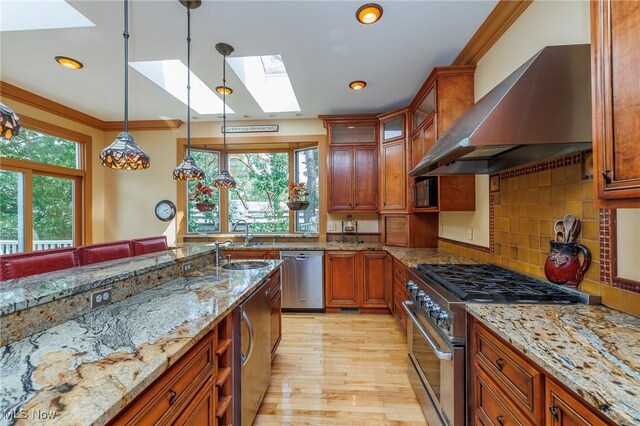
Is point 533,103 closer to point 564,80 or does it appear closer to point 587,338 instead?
point 564,80

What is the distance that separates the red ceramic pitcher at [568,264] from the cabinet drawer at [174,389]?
181cm

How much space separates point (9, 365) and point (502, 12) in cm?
322

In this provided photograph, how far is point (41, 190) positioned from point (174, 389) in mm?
4411

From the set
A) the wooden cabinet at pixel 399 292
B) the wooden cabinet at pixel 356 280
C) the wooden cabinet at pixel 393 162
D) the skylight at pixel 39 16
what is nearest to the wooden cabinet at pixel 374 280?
the wooden cabinet at pixel 356 280

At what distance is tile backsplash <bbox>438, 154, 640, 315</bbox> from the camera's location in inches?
54.3

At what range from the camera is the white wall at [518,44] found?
1.52 m

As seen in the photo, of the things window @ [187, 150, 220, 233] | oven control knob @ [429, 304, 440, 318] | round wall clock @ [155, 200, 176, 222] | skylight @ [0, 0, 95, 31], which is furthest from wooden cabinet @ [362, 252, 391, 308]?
skylight @ [0, 0, 95, 31]

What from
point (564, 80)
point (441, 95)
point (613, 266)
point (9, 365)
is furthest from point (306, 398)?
point (441, 95)

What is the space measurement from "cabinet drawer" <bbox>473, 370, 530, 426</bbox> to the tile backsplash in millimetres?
713

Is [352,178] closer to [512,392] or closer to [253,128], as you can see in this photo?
[253,128]

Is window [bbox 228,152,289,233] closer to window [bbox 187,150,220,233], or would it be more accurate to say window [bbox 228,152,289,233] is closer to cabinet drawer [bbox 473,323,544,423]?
window [bbox 187,150,220,233]

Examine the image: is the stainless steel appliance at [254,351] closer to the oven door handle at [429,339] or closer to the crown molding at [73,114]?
the oven door handle at [429,339]

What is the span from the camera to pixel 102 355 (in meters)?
0.86

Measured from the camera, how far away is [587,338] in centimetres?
99
